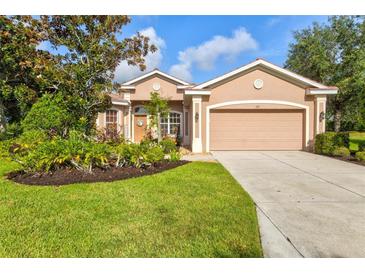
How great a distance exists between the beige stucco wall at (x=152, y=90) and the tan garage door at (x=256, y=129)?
5.58m

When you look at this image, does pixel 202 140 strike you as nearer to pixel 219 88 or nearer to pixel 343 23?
pixel 219 88

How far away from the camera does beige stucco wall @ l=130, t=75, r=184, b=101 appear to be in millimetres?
16953

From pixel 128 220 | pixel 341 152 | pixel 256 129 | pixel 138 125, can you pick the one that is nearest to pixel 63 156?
pixel 128 220

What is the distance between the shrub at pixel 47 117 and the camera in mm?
8398

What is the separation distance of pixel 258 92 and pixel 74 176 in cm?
979

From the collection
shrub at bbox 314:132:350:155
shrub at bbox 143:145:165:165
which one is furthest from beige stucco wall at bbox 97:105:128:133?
shrub at bbox 314:132:350:155

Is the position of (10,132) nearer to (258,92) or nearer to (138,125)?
(138,125)

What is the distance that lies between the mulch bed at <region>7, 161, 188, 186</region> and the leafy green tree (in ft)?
11.5

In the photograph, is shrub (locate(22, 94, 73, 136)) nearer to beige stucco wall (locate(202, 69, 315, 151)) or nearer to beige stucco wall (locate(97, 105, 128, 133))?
beige stucco wall (locate(97, 105, 128, 133))

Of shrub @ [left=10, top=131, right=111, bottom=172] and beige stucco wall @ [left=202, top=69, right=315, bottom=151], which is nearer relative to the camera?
shrub @ [left=10, top=131, right=111, bottom=172]

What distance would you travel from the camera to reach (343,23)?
20.4 m
